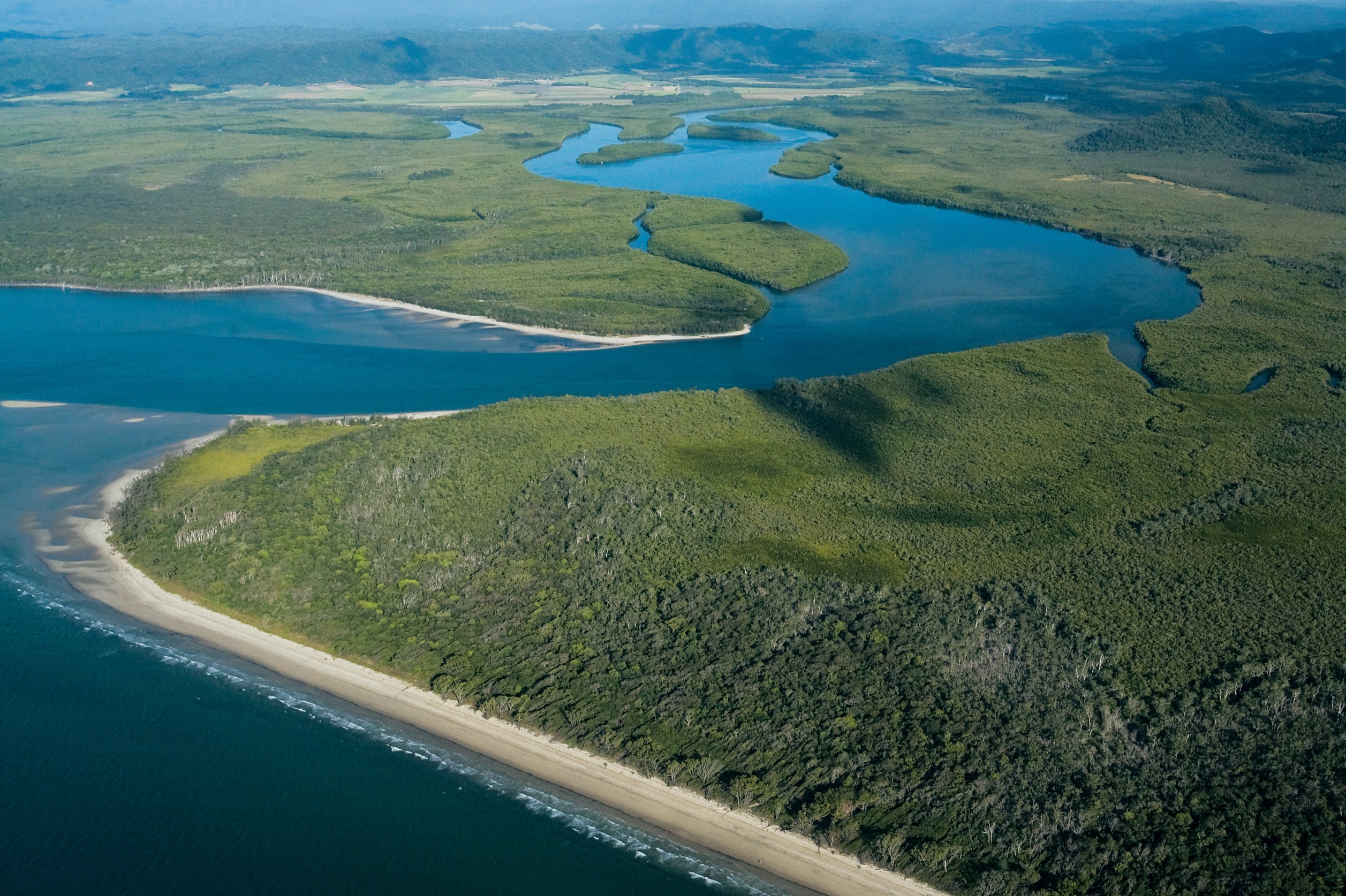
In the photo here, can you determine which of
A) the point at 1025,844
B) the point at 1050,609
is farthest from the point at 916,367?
the point at 1025,844

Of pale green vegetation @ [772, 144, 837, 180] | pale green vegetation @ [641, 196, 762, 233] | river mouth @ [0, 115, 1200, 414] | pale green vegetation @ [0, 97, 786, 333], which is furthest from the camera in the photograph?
pale green vegetation @ [772, 144, 837, 180]

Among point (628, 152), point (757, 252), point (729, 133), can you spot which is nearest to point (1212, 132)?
point (729, 133)

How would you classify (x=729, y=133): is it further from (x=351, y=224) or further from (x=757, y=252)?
(x=757, y=252)

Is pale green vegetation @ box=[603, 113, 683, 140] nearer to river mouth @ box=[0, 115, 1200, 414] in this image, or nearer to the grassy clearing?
river mouth @ box=[0, 115, 1200, 414]

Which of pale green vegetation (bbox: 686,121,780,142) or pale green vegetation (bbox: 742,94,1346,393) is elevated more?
pale green vegetation (bbox: 686,121,780,142)

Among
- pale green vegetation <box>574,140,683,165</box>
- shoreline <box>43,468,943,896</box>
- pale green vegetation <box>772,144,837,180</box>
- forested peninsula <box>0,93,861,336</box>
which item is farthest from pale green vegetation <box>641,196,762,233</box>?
shoreline <box>43,468,943,896</box>
